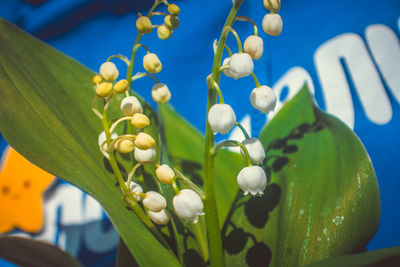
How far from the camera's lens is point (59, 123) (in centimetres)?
42

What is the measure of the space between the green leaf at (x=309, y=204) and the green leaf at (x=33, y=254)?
0.19 m

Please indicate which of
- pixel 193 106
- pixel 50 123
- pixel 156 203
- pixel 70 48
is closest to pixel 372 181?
pixel 156 203

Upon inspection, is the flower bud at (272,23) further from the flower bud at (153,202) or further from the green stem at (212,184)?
the flower bud at (153,202)

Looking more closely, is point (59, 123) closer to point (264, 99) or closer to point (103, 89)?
point (103, 89)

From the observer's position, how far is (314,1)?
2.33 feet

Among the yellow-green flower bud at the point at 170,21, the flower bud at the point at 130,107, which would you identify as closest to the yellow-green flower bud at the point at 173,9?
the yellow-green flower bud at the point at 170,21

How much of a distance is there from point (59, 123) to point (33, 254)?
0.15 meters

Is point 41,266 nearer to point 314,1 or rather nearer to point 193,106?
point 193,106

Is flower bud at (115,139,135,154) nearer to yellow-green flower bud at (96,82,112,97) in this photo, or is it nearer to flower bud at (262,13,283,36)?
yellow-green flower bud at (96,82,112,97)

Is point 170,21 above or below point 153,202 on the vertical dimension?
above

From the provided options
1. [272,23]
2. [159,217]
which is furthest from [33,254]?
[272,23]

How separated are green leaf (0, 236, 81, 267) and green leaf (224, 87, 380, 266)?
193mm

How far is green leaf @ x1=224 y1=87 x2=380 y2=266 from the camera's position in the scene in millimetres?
392

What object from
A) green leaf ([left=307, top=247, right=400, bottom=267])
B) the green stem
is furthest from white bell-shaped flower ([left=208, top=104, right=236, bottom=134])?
green leaf ([left=307, top=247, right=400, bottom=267])
